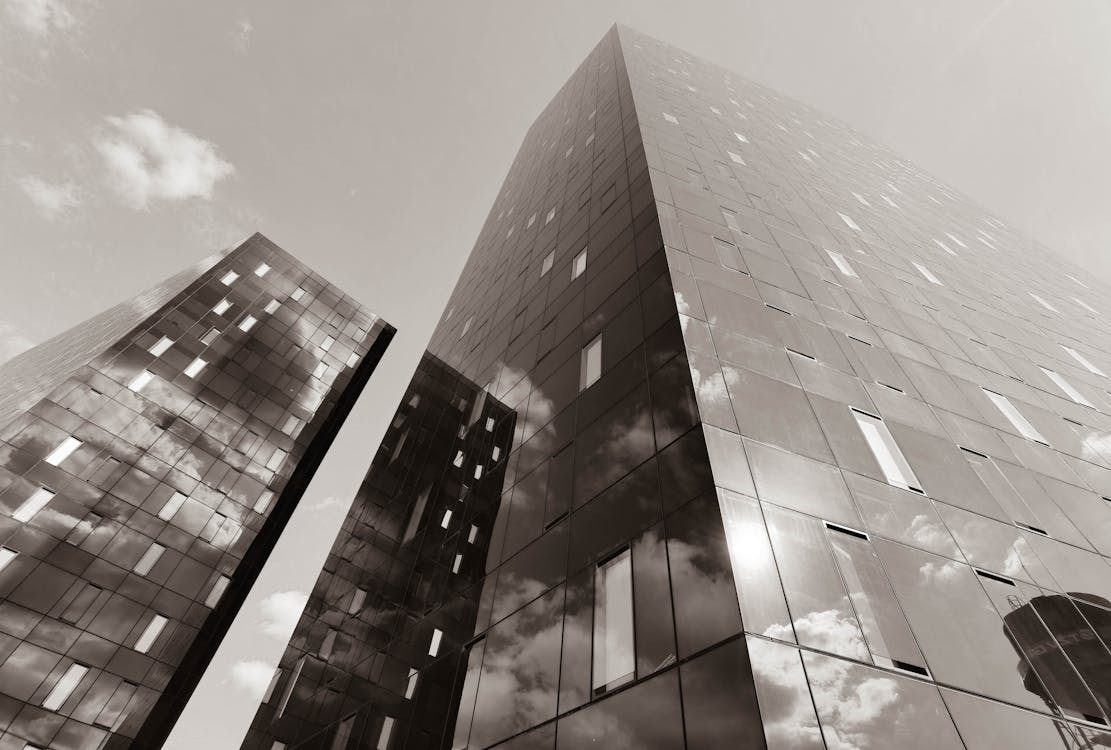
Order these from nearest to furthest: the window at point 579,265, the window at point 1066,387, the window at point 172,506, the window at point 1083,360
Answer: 1. the window at point 1066,387
2. the window at point 579,265
3. the window at point 1083,360
4. the window at point 172,506

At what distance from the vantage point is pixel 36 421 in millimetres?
29125

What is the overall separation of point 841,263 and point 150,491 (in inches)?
1379

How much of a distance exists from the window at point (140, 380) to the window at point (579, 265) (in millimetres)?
28691

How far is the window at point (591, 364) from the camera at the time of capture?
1372 cm

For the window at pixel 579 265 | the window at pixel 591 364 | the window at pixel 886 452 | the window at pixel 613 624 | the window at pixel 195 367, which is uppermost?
the window at pixel 195 367

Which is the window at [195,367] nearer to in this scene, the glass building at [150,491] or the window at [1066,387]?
the glass building at [150,491]

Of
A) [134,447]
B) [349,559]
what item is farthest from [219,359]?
[349,559]

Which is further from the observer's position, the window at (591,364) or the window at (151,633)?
the window at (151,633)

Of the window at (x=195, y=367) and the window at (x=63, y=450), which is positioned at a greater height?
the window at (x=195, y=367)

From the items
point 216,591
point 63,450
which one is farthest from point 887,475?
point 63,450

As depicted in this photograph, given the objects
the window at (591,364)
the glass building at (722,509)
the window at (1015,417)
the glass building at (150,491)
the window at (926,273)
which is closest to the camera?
the glass building at (722,509)

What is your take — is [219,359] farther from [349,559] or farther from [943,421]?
[943,421]

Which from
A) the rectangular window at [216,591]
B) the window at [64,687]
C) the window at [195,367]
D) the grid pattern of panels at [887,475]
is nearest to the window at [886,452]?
the grid pattern of panels at [887,475]

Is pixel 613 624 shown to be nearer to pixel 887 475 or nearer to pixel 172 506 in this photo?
pixel 887 475
